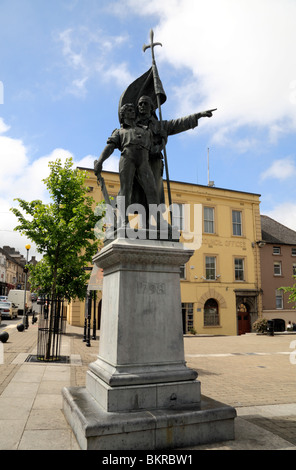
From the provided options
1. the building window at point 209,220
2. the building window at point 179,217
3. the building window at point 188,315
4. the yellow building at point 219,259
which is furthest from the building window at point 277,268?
the building window at point 179,217

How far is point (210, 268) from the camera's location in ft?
95.9

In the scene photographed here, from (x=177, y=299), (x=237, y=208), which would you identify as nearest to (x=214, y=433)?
(x=177, y=299)

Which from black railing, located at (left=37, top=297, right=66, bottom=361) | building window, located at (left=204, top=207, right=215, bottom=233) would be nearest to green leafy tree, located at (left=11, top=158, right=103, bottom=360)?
black railing, located at (left=37, top=297, right=66, bottom=361)

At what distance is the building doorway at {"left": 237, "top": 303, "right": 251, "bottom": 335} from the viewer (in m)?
29.8

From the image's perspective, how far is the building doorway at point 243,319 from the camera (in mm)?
29764

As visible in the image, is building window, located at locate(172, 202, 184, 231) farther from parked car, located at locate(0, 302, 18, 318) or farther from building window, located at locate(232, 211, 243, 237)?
parked car, located at locate(0, 302, 18, 318)

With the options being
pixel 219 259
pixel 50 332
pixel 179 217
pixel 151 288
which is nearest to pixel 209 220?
pixel 179 217

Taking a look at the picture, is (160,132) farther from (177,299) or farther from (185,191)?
(185,191)

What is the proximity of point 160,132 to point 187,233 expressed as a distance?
76.3 feet

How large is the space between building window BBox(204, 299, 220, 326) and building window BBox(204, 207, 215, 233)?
235 inches

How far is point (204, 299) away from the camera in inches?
1116

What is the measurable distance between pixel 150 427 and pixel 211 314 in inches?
1027

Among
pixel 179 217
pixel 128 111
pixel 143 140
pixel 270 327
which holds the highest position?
pixel 179 217

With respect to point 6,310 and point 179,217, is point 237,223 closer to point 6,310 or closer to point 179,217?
point 179,217
